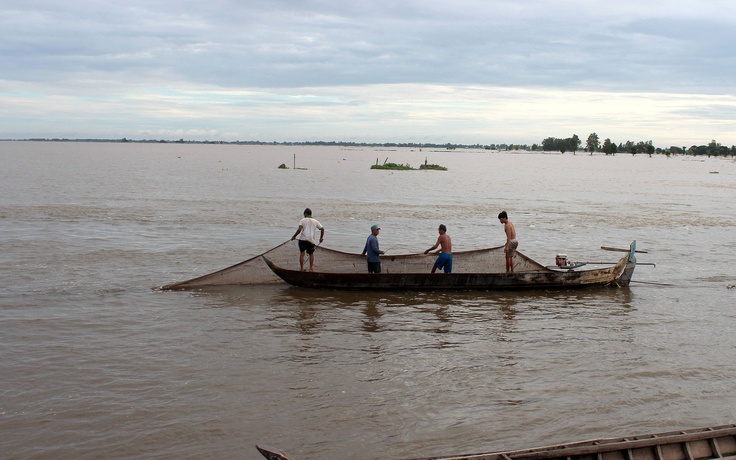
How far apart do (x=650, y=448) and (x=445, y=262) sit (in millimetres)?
8312

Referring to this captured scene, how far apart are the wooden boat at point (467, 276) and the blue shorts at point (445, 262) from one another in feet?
0.55

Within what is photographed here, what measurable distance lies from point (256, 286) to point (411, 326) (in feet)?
13.3

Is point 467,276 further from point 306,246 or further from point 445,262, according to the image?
point 306,246

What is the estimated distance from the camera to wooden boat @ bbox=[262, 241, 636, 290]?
1366 cm

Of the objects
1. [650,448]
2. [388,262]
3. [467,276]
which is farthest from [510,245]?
[650,448]

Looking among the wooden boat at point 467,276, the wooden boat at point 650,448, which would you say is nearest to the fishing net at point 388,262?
the wooden boat at point 467,276

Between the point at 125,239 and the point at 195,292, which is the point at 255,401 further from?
the point at 125,239

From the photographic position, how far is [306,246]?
14.0 m

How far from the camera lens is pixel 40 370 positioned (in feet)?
28.8

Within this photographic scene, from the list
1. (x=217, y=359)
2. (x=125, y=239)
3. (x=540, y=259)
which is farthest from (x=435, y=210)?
(x=217, y=359)

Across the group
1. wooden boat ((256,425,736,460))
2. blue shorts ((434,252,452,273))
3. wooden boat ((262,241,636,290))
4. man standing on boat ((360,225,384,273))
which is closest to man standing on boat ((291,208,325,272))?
wooden boat ((262,241,636,290))

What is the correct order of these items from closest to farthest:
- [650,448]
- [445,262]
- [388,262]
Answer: [650,448] → [445,262] → [388,262]

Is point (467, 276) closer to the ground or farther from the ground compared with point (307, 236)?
closer to the ground

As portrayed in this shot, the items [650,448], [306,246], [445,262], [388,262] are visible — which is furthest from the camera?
[388,262]
